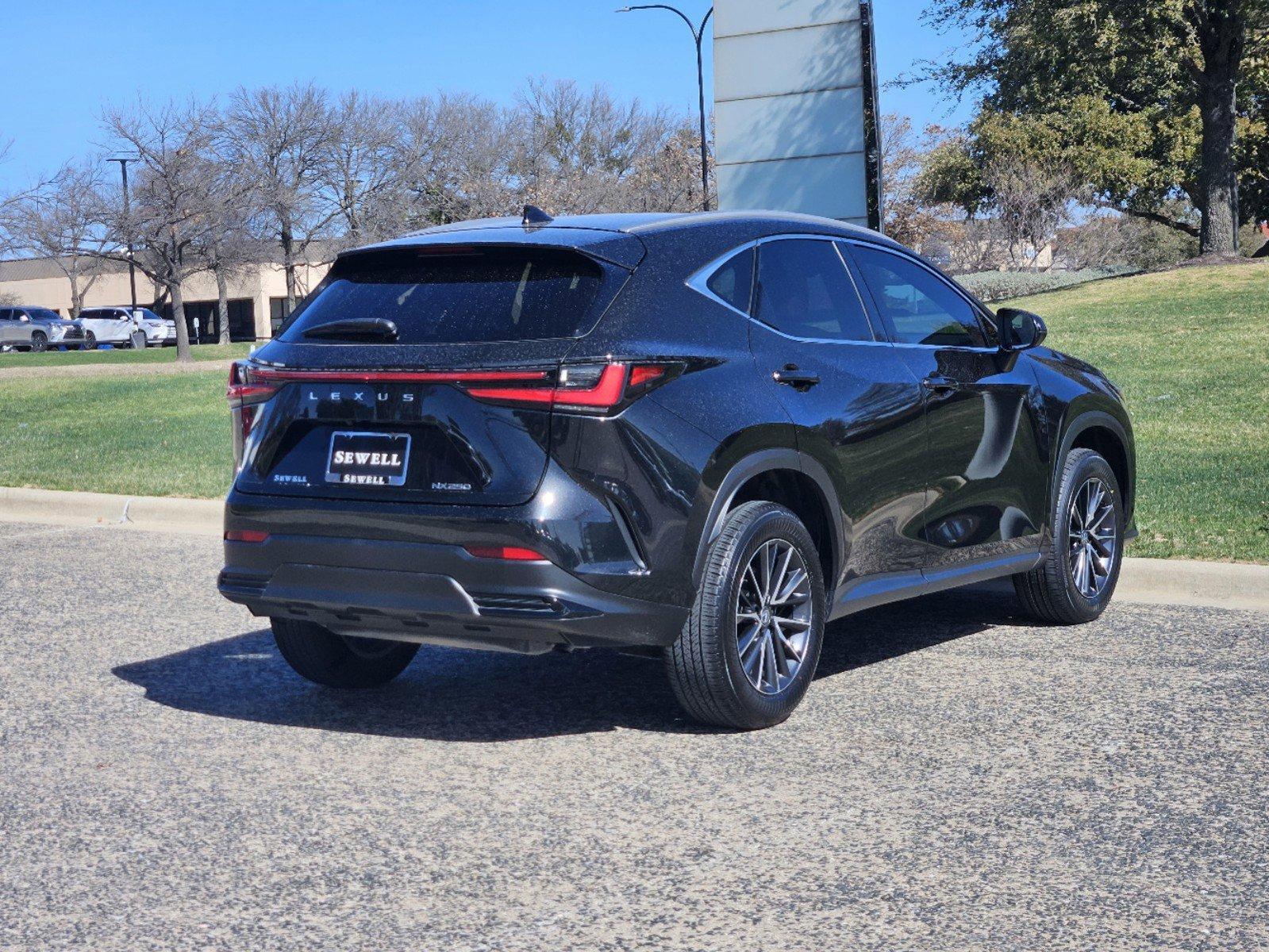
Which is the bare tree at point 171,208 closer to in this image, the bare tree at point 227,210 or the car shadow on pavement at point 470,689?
the bare tree at point 227,210

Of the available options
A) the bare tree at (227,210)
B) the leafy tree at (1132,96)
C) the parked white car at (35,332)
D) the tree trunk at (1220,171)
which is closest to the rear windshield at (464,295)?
the leafy tree at (1132,96)

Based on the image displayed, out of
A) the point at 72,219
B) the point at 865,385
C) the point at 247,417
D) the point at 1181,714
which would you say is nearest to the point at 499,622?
the point at 247,417

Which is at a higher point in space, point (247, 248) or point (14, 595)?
point (247, 248)

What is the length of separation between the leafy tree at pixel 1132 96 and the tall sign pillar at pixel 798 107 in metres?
17.6

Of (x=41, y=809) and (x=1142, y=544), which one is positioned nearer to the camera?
(x=41, y=809)

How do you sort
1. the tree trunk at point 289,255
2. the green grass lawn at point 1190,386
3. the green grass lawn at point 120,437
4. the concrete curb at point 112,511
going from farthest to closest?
the tree trunk at point 289,255 < the green grass lawn at point 120,437 < the concrete curb at point 112,511 < the green grass lawn at point 1190,386

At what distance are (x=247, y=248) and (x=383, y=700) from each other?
184 ft

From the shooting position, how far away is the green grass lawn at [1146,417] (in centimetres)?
932

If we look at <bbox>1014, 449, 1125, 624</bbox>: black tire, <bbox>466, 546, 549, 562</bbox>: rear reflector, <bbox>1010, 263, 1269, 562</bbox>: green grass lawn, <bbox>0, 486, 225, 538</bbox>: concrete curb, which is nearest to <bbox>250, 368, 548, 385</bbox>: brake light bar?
<bbox>466, 546, 549, 562</bbox>: rear reflector

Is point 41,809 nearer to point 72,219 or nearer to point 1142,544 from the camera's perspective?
point 1142,544

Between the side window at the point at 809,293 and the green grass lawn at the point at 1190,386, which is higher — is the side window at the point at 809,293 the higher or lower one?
the higher one

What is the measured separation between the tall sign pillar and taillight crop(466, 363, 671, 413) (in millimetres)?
8441

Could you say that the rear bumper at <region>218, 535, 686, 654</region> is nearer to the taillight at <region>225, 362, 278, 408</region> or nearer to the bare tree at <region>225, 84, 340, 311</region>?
the taillight at <region>225, 362, 278, 408</region>

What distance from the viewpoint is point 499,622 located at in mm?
4664
